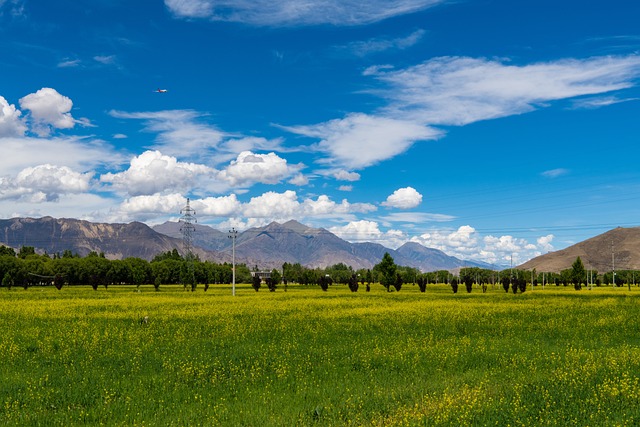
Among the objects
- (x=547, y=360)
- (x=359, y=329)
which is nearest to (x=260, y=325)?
(x=359, y=329)

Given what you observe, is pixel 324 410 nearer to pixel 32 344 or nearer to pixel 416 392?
pixel 416 392

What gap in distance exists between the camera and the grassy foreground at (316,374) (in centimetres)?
1642

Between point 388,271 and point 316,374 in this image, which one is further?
point 388,271

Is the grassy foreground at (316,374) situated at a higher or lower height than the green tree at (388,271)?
lower

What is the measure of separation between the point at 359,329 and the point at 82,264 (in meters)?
159

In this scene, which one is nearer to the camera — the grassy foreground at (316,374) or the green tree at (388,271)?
the grassy foreground at (316,374)

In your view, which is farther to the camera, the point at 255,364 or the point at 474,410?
the point at 255,364

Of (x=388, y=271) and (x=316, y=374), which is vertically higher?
(x=388, y=271)

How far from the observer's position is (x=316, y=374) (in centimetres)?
2223

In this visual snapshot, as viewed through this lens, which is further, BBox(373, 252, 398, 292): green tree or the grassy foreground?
BBox(373, 252, 398, 292): green tree

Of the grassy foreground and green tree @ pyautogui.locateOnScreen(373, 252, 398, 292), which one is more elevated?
green tree @ pyautogui.locateOnScreen(373, 252, 398, 292)

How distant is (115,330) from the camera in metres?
35.6

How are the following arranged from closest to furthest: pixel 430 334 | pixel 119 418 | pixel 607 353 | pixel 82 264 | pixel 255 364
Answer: pixel 119 418 < pixel 255 364 < pixel 607 353 < pixel 430 334 < pixel 82 264

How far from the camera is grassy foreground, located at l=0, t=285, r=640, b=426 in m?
16.4
